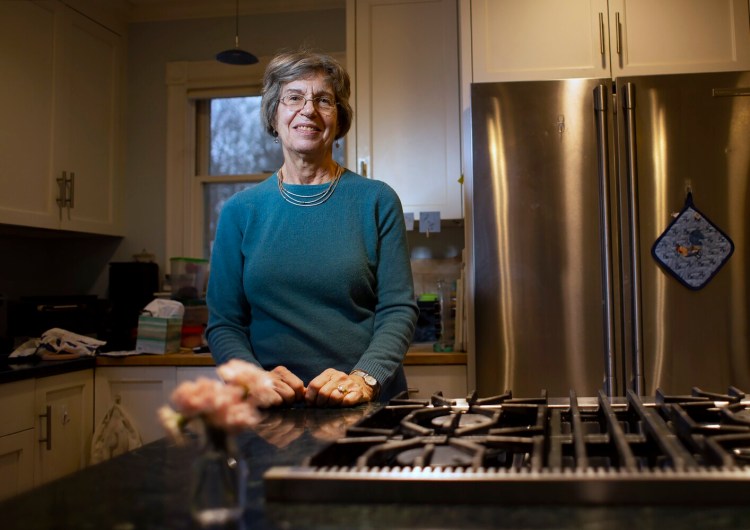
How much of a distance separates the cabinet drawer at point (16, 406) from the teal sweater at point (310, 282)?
1172 mm

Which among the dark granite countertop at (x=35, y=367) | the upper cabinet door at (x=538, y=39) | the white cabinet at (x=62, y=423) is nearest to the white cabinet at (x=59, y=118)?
the dark granite countertop at (x=35, y=367)

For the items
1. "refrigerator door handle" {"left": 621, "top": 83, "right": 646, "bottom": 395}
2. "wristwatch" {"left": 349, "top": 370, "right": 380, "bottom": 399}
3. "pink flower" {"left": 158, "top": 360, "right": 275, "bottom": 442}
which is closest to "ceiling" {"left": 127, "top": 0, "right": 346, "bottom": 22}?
"refrigerator door handle" {"left": 621, "top": 83, "right": 646, "bottom": 395}

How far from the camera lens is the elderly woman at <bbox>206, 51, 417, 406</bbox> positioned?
1391 millimetres

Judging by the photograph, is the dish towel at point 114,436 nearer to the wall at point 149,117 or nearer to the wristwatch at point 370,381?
the wall at point 149,117

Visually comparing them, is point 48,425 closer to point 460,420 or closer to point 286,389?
point 286,389

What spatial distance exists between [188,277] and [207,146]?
0.76 metres

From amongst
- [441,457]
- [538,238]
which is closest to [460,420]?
[441,457]

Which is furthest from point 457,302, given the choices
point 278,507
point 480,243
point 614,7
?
point 278,507

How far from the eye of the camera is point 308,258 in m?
1.39

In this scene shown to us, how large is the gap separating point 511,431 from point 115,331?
2.44 meters

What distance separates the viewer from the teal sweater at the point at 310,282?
1.39m

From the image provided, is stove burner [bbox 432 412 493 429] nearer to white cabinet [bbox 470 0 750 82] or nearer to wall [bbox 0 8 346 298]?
white cabinet [bbox 470 0 750 82]

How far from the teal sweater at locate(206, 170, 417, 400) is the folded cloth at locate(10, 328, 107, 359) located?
4.73 ft

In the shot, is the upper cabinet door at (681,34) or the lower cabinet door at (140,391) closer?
the upper cabinet door at (681,34)
